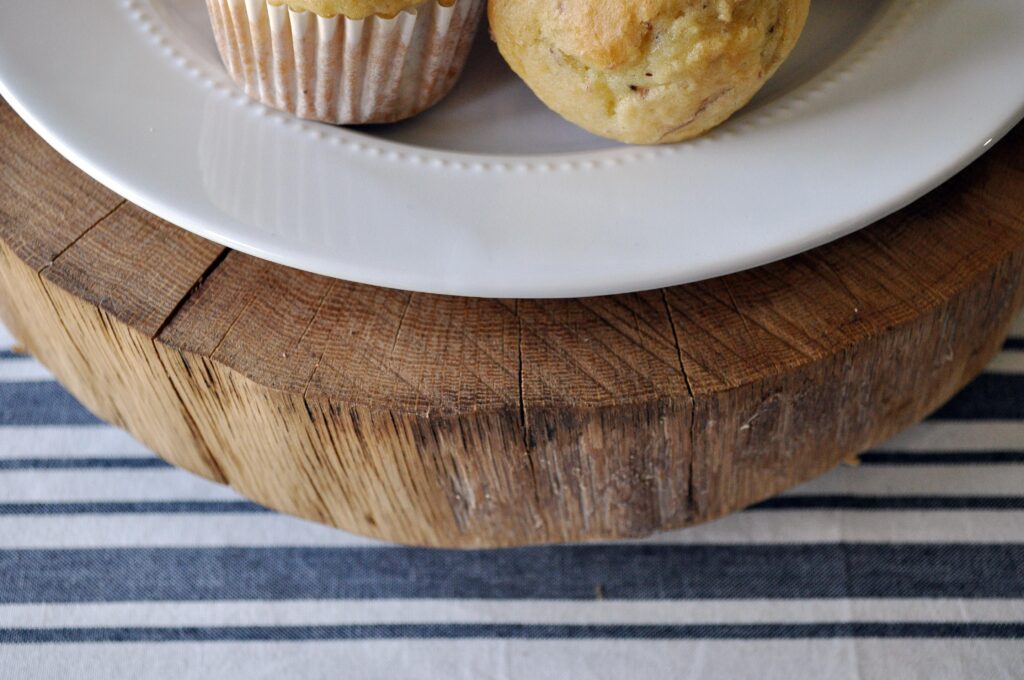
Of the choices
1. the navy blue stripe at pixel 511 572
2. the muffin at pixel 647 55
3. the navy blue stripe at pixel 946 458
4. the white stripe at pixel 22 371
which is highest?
the muffin at pixel 647 55

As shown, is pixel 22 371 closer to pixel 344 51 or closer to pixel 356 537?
pixel 356 537

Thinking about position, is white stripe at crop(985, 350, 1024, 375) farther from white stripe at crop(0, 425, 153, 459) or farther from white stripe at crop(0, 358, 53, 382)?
white stripe at crop(0, 358, 53, 382)

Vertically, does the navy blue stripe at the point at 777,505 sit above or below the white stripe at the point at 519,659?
above

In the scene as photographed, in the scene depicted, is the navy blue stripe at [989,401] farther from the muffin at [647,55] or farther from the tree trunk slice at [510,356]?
the muffin at [647,55]

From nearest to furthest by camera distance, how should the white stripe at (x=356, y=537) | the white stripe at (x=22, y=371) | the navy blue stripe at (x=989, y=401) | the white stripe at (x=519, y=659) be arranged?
1. the white stripe at (x=519, y=659)
2. the white stripe at (x=356, y=537)
3. the navy blue stripe at (x=989, y=401)
4. the white stripe at (x=22, y=371)

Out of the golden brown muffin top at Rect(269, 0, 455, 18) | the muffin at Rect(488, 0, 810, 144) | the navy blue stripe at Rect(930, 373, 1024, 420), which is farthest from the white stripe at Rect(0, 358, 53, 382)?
the navy blue stripe at Rect(930, 373, 1024, 420)

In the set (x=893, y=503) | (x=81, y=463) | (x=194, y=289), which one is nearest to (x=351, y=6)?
(x=194, y=289)

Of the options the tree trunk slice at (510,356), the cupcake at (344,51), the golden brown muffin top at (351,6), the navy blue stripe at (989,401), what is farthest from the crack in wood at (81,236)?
the navy blue stripe at (989,401)

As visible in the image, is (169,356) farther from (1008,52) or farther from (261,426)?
(1008,52)
